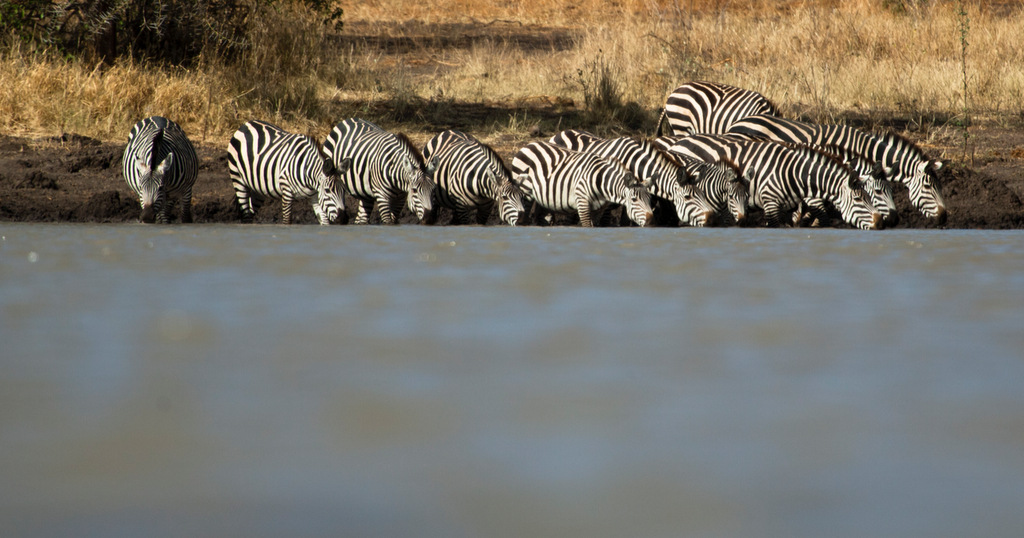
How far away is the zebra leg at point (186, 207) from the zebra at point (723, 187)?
15.7 feet

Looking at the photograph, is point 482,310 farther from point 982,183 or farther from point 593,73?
point 593,73

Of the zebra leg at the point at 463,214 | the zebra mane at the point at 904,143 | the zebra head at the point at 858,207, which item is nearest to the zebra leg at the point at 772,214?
the zebra head at the point at 858,207

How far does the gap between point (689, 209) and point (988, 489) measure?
9121 millimetres

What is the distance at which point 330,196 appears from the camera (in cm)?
1116

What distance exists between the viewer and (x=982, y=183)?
39.6 ft

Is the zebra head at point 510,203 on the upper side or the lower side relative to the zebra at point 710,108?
lower

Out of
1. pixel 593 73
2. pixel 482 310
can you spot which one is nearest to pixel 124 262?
pixel 482 310

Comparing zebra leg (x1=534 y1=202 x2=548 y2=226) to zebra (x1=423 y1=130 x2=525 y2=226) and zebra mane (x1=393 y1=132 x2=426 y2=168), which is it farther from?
zebra mane (x1=393 y1=132 x2=426 y2=168)

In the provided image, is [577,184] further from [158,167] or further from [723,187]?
[158,167]

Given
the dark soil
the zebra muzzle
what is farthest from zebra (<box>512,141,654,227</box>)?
the zebra muzzle

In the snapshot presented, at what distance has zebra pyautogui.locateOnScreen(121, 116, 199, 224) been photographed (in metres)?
10.6

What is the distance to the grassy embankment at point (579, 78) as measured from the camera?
13359 mm

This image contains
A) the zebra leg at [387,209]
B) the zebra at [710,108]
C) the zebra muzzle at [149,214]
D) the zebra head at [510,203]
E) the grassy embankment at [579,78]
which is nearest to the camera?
the zebra muzzle at [149,214]

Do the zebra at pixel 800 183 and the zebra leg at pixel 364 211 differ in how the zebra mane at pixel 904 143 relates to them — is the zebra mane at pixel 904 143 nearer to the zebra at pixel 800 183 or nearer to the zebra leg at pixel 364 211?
the zebra at pixel 800 183
